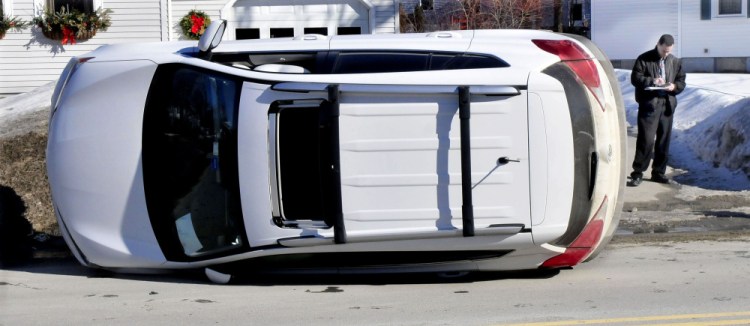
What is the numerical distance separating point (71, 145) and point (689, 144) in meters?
9.02

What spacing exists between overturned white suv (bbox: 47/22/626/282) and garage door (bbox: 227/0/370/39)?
46.0 ft

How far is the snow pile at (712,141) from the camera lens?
12234mm

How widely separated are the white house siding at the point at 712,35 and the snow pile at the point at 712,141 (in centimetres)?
1486

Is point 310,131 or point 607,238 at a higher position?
point 310,131

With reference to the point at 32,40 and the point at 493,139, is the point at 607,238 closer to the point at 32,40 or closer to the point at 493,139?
the point at 493,139

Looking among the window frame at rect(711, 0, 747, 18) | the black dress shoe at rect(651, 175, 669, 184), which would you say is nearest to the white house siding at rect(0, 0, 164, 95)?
the black dress shoe at rect(651, 175, 669, 184)

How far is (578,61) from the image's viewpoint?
7.13 meters

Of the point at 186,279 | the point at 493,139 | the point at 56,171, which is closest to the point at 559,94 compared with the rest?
the point at 493,139

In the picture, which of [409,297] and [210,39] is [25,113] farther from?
[409,297]

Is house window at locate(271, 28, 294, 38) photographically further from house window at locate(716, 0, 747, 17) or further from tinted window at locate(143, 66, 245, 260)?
tinted window at locate(143, 66, 245, 260)

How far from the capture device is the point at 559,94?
22.5 ft

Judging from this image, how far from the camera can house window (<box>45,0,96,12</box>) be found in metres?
21.3

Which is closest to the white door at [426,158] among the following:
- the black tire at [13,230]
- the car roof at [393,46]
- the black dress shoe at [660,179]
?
the car roof at [393,46]

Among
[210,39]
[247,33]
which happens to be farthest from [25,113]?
[247,33]
